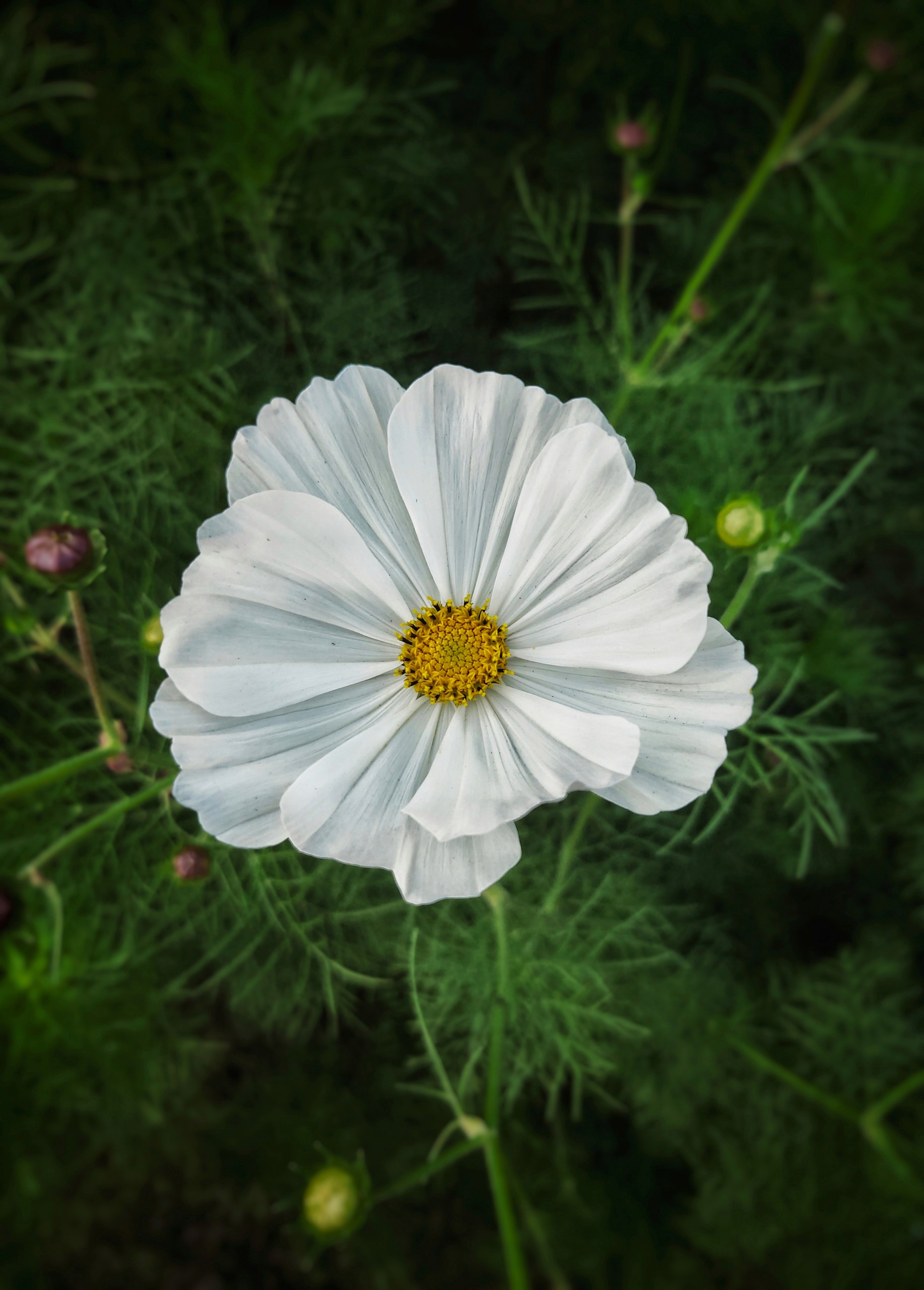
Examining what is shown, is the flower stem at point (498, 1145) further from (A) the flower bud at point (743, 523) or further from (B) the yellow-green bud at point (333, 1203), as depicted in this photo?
(A) the flower bud at point (743, 523)

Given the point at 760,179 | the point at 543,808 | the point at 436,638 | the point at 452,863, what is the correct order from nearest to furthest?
1. the point at 452,863
2. the point at 436,638
3. the point at 760,179
4. the point at 543,808

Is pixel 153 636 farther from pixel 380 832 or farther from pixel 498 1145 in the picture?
pixel 498 1145

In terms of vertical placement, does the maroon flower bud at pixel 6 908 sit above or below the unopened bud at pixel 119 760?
below

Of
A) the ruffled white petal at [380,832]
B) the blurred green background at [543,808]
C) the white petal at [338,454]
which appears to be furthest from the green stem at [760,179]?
the ruffled white petal at [380,832]

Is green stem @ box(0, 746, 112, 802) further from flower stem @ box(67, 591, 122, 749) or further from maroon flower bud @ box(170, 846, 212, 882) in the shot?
maroon flower bud @ box(170, 846, 212, 882)

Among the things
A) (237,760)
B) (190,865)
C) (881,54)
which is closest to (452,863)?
(237,760)

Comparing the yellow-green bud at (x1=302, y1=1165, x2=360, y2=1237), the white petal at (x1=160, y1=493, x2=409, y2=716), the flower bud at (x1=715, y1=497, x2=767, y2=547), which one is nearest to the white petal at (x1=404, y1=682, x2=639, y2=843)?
the white petal at (x1=160, y1=493, x2=409, y2=716)
